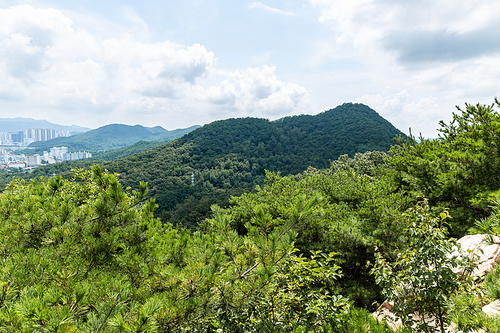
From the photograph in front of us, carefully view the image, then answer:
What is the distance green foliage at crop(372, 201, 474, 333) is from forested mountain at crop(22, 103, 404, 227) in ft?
90.0

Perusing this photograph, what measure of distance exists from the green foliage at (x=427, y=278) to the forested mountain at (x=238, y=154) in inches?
1080

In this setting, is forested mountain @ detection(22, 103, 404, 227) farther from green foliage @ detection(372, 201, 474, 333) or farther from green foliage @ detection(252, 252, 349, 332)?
green foliage @ detection(372, 201, 474, 333)

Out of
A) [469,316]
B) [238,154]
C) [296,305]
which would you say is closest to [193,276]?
[296,305]

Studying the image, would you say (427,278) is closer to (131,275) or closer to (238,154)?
(131,275)

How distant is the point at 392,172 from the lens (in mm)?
8211

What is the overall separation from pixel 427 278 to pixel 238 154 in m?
67.5

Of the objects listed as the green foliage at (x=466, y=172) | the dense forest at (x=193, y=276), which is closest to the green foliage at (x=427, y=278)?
the dense forest at (x=193, y=276)

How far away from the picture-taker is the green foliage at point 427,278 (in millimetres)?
2193

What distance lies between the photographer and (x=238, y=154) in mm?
69375

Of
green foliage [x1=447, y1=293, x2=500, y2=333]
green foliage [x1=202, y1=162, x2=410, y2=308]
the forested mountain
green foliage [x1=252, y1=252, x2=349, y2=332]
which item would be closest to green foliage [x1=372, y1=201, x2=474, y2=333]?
green foliage [x1=447, y1=293, x2=500, y2=333]

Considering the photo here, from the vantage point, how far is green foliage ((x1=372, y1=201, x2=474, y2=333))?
7.20 feet

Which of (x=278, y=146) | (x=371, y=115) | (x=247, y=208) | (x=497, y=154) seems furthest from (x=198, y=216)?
(x=371, y=115)

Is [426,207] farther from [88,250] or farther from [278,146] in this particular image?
[278,146]

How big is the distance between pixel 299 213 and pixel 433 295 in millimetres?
1471
